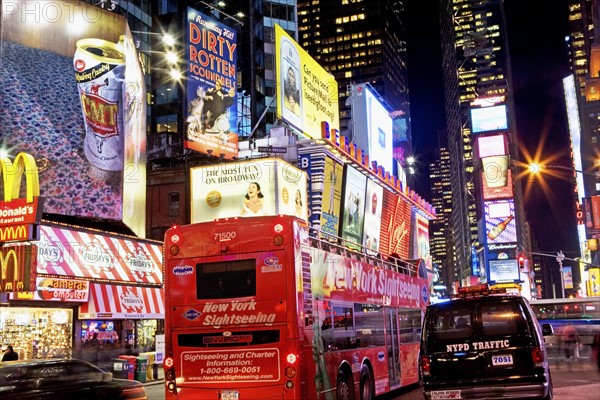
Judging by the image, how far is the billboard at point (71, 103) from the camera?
2806 centimetres

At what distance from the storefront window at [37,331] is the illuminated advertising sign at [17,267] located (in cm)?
420

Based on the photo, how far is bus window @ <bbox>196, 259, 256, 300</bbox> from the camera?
11.7 m

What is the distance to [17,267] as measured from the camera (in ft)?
65.4

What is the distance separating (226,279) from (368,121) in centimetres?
3408

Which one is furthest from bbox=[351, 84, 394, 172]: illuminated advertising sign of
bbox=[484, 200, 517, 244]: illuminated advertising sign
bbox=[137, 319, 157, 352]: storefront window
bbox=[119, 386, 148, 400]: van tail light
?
bbox=[484, 200, 517, 244]: illuminated advertising sign

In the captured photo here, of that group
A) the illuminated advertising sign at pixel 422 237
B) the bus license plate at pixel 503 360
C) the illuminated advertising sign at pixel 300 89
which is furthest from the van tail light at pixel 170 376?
the illuminated advertising sign at pixel 422 237

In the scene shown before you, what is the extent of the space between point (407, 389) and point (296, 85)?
18505 mm

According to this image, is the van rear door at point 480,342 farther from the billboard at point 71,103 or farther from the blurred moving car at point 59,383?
the billboard at point 71,103

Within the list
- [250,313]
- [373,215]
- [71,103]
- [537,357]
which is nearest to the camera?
[537,357]

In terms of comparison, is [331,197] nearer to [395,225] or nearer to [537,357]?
[395,225]

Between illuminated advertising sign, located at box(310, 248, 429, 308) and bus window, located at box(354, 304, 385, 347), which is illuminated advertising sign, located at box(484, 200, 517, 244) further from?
bus window, located at box(354, 304, 385, 347)

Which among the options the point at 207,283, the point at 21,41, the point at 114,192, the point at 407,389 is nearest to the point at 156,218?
the point at 114,192

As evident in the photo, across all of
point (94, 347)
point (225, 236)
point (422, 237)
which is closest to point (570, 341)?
point (225, 236)

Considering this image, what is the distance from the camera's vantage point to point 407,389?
20406 mm
